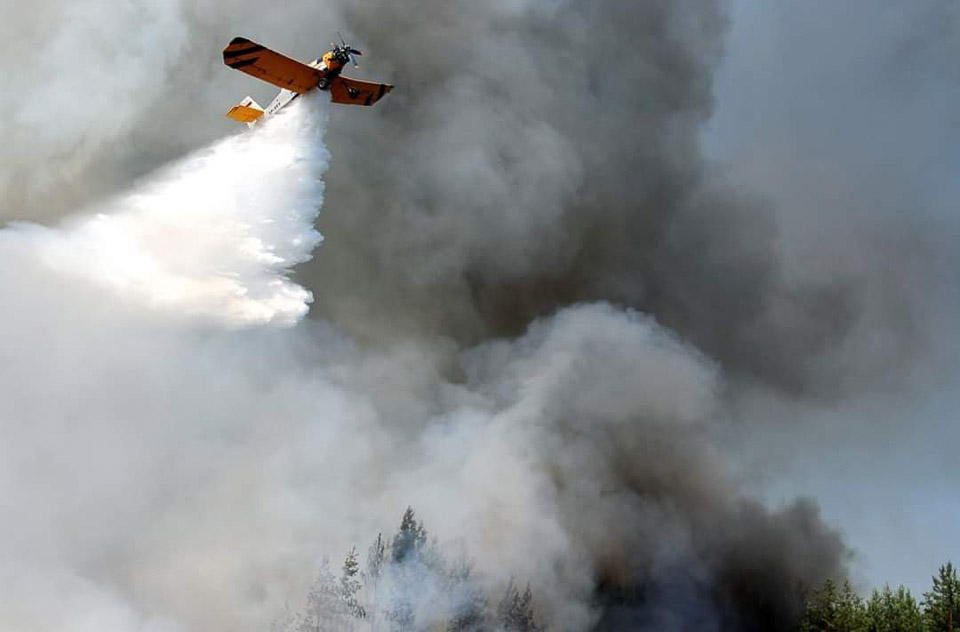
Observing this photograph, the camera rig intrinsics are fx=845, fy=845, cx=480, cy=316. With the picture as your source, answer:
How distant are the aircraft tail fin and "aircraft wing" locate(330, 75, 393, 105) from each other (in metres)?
5.19

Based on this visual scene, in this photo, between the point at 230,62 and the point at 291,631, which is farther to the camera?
the point at 291,631

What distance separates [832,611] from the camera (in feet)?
239

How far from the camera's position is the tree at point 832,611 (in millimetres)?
69688

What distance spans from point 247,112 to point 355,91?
6954 mm

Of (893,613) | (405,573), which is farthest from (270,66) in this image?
(893,613)

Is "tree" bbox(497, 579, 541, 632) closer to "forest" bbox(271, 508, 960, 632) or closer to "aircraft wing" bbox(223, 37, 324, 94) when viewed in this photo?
"forest" bbox(271, 508, 960, 632)

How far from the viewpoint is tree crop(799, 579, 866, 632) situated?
69688 millimetres

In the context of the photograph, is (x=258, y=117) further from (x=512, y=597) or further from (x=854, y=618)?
(x=854, y=618)

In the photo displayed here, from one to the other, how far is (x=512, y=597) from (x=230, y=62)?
46410 millimetres

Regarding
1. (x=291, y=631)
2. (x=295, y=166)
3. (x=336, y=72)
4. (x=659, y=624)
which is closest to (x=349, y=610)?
(x=291, y=631)

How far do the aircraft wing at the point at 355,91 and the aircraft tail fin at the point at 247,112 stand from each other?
5.19 m

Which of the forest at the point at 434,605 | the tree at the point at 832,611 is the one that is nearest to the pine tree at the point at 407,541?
the forest at the point at 434,605

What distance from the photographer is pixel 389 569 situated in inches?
2598

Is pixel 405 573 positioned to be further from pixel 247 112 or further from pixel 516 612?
pixel 247 112
